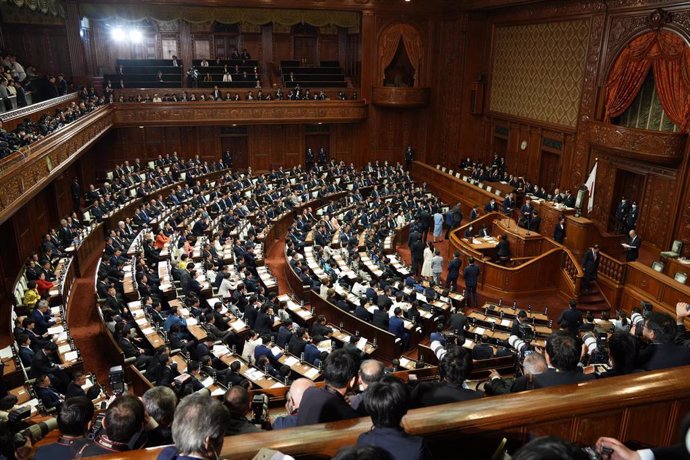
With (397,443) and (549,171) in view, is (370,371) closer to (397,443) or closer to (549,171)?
(397,443)

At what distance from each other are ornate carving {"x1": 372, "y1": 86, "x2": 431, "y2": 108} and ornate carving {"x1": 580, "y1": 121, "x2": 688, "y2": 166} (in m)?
9.47

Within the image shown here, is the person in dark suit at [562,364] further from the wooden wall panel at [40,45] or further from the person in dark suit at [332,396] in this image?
the wooden wall panel at [40,45]

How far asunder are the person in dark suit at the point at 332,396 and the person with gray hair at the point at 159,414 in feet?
2.46

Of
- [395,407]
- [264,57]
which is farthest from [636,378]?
[264,57]

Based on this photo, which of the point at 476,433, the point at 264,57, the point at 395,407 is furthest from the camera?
the point at 264,57

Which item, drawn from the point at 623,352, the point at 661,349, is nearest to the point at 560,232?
the point at 661,349

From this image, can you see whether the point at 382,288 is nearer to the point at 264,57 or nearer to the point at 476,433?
the point at 476,433

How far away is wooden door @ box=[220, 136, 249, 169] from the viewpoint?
76.1 ft

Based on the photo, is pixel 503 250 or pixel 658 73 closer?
pixel 658 73

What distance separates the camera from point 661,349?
3385 mm

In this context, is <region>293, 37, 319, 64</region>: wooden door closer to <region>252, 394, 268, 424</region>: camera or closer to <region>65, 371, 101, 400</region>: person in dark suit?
<region>65, 371, 101, 400</region>: person in dark suit

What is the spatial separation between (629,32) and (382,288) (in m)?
9.83

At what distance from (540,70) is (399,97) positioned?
628 cm

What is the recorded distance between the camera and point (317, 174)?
69.0ft
